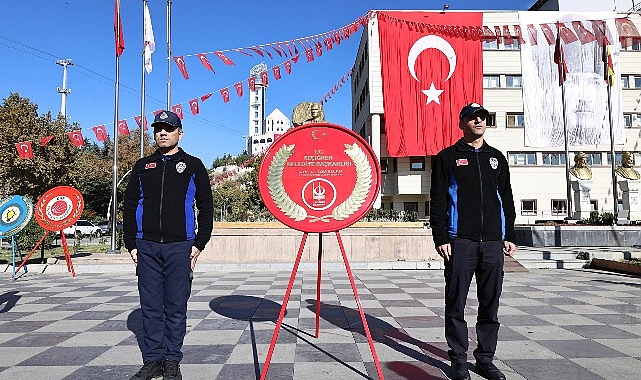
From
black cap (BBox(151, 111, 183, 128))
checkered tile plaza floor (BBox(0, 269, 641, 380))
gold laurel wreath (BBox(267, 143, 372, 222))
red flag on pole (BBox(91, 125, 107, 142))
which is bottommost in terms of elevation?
checkered tile plaza floor (BBox(0, 269, 641, 380))

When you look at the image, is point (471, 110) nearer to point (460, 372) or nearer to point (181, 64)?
point (460, 372)

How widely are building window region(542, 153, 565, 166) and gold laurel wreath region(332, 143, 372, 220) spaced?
3620cm

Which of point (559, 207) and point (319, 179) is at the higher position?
point (559, 207)

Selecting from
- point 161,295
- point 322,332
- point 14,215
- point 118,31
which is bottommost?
point 322,332

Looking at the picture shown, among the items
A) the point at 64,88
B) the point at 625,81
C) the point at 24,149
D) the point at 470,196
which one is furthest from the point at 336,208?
the point at 64,88

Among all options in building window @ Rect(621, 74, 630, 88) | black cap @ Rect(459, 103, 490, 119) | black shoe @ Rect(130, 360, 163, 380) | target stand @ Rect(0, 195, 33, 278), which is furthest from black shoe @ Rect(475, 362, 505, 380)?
building window @ Rect(621, 74, 630, 88)

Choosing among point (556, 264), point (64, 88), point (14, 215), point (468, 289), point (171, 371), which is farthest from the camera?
point (64, 88)

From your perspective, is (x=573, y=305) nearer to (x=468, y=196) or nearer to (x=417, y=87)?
(x=468, y=196)

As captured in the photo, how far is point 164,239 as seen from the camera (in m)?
3.34

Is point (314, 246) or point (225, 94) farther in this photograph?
point (225, 94)

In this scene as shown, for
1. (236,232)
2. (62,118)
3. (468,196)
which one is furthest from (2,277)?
(62,118)

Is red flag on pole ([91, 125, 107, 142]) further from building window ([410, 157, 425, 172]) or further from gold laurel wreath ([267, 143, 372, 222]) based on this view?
building window ([410, 157, 425, 172])

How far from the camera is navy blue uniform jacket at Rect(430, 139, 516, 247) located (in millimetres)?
3391

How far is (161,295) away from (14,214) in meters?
9.36
